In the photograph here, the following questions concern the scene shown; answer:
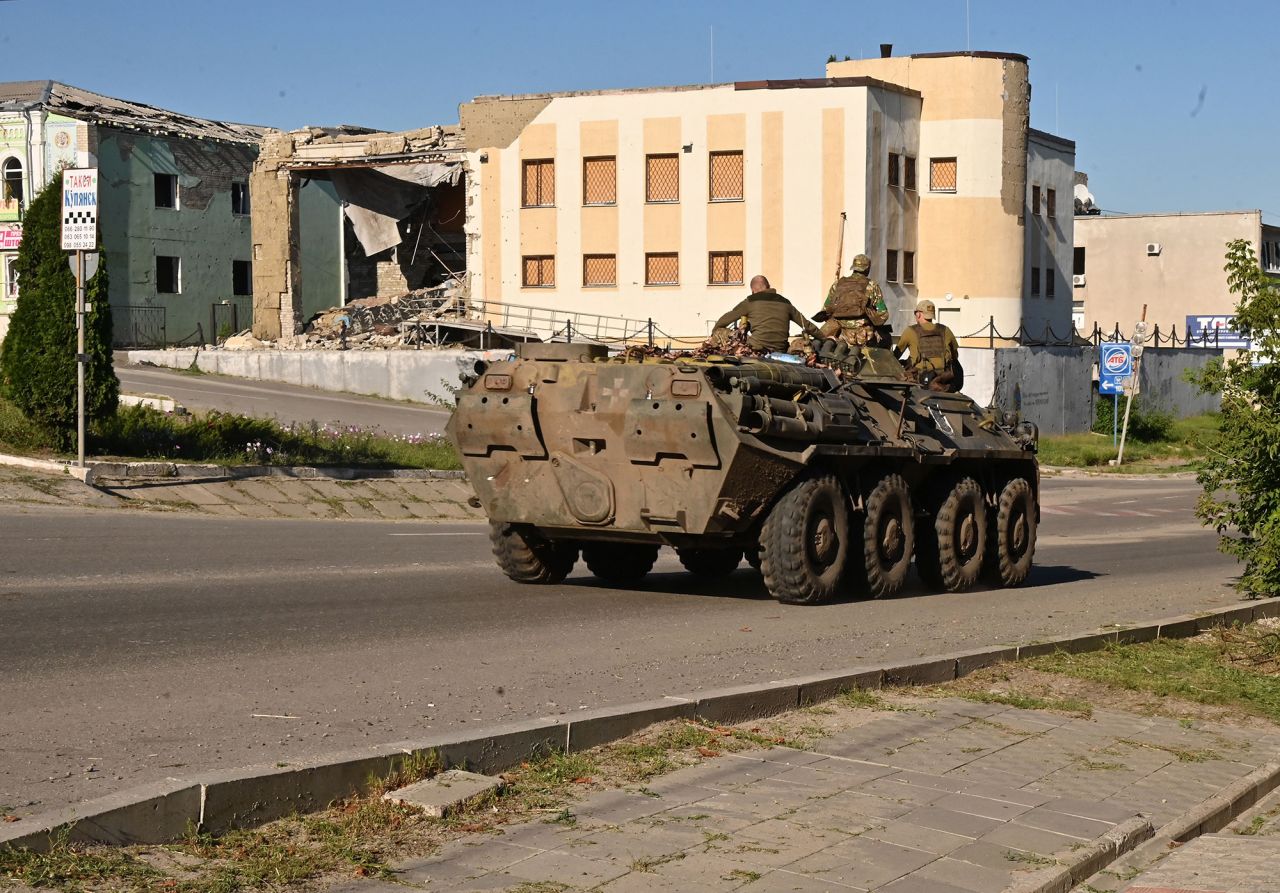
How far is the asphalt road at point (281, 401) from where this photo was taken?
1298 inches

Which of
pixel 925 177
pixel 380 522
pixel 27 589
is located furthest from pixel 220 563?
pixel 925 177

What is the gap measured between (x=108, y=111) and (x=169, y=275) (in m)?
5.25

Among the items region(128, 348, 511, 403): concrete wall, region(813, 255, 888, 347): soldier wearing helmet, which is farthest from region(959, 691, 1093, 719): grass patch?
region(128, 348, 511, 403): concrete wall

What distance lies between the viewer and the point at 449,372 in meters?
41.2

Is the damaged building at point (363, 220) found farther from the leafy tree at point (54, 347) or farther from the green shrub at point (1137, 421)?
the leafy tree at point (54, 347)

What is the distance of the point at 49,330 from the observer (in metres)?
22.1

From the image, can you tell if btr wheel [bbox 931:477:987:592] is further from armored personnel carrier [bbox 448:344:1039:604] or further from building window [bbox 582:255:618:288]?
building window [bbox 582:255:618:288]

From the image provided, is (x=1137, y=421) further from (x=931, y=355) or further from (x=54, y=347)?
(x=54, y=347)

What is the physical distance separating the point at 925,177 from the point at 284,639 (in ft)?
129

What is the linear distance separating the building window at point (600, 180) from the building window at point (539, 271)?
2.04 m

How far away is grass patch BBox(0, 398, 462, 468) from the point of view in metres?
22.5

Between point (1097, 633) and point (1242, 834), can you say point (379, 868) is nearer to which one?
point (1242, 834)

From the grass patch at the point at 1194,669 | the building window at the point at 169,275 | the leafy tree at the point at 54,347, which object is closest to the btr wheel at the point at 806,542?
the grass patch at the point at 1194,669

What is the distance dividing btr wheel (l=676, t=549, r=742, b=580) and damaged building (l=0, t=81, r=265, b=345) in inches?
1478
